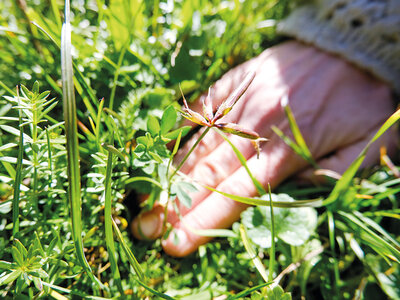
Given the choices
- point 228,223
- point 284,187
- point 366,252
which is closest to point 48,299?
point 228,223

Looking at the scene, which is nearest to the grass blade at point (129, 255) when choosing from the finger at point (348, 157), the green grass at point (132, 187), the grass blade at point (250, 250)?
the green grass at point (132, 187)

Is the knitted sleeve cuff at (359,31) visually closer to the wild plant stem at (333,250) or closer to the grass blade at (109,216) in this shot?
the wild plant stem at (333,250)

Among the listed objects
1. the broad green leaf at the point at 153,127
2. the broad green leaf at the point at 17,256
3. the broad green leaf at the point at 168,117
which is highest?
the broad green leaf at the point at 168,117

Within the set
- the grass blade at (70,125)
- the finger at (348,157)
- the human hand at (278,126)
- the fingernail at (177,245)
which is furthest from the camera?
the finger at (348,157)

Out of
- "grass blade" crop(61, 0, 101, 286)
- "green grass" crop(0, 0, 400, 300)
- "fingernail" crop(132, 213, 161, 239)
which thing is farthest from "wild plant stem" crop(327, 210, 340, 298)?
"grass blade" crop(61, 0, 101, 286)

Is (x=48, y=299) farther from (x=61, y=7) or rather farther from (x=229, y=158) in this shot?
(x=61, y=7)

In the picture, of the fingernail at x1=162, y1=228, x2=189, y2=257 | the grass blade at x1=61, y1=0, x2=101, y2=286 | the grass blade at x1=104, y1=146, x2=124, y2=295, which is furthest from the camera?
the fingernail at x1=162, y1=228, x2=189, y2=257

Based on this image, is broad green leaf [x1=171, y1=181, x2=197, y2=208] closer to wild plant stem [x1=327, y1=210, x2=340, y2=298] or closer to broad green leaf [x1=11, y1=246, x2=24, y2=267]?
broad green leaf [x1=11, y1=246, x2=24, y2=267]
